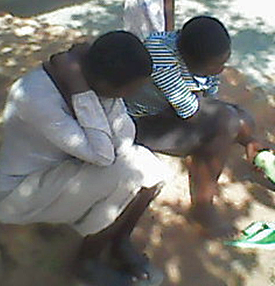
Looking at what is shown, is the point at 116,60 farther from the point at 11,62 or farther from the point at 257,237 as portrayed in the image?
the point at 11,62

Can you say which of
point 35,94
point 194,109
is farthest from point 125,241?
point 35,94

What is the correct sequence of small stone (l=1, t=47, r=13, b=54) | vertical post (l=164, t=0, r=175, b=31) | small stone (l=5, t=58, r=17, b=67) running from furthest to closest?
small stone (l=1, t=47, r=13, b=54)
small stone (l=5, t=58, r=17, b=67)
vertical post (l=164, t=0, r=175, b=31)

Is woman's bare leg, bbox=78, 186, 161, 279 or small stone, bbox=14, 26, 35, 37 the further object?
small stone, bbox=14, 26, 35, 37

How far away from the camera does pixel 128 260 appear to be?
2963mm

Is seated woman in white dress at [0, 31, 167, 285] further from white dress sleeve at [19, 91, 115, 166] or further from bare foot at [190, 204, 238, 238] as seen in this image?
bare foot at [190, 204, 238, 238]

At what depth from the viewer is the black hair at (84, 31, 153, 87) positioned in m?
2.48

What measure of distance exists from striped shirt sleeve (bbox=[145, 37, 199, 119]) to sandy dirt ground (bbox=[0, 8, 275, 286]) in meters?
0.68

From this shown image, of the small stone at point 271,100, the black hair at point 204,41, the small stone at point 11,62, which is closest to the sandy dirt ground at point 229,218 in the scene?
the small stone at point 271,100

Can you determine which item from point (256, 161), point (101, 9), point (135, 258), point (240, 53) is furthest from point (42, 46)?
point (135, 258)

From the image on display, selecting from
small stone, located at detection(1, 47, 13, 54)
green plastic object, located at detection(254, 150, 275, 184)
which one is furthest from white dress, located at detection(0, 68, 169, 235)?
small stone, located at detection(1, 47, 13, 54)

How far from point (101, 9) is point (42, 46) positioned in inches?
41.4

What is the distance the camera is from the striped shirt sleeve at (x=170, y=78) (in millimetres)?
2936

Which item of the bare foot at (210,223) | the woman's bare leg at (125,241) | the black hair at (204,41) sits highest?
the black hair at (204,41)

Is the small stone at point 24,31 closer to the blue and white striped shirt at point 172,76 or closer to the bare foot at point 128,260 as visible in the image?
the blue and white striped shirt at point 172,76
